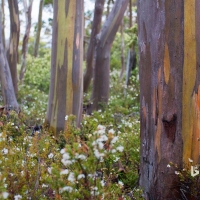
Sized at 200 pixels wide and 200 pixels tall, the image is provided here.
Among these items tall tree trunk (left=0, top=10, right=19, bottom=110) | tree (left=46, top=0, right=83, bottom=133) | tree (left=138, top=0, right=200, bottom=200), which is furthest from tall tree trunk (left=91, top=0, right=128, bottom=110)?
tree (left=138, top=0, right=200, bottom=200)

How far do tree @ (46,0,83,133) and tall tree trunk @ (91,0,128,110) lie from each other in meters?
2.38

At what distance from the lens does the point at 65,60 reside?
18.2 ft

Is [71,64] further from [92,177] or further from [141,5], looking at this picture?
[92,177]

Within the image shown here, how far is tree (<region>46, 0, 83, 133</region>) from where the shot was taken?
5543mm

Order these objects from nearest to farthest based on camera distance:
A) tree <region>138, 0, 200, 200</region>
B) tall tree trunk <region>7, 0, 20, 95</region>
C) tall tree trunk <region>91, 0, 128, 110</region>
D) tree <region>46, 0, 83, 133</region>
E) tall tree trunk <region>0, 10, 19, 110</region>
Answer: tree <region>138, 0, 200, 200</region>, tree <region>46, 0, 83, 133</region>, tall tree trunk <region>0, 10, 19, 110</region>, tall tree trunk <region>91, 0, 128, 110</region>, tall tree trunk <region>7, 0, 20, 95</region>

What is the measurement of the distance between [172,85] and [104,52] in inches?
232

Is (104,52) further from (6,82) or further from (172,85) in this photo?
(172,85)

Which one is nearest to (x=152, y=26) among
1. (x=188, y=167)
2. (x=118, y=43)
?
(x=188, y=167)

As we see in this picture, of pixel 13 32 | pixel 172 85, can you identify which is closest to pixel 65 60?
pixel 172 85

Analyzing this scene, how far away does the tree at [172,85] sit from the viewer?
107 inches

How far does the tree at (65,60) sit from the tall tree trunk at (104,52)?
2377mm

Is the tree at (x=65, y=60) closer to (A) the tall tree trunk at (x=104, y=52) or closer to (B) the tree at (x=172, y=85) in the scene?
(A) the tall tree trunk at (x=104, y=52)

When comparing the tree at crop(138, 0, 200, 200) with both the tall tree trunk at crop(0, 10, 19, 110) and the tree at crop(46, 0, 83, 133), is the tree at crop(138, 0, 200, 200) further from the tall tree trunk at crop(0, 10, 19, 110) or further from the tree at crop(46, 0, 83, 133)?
the tall tree trunk at crop(0, 10, 19, 110)

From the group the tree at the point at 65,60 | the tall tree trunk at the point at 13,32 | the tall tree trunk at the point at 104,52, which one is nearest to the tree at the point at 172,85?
the tree at the point at 65,60
